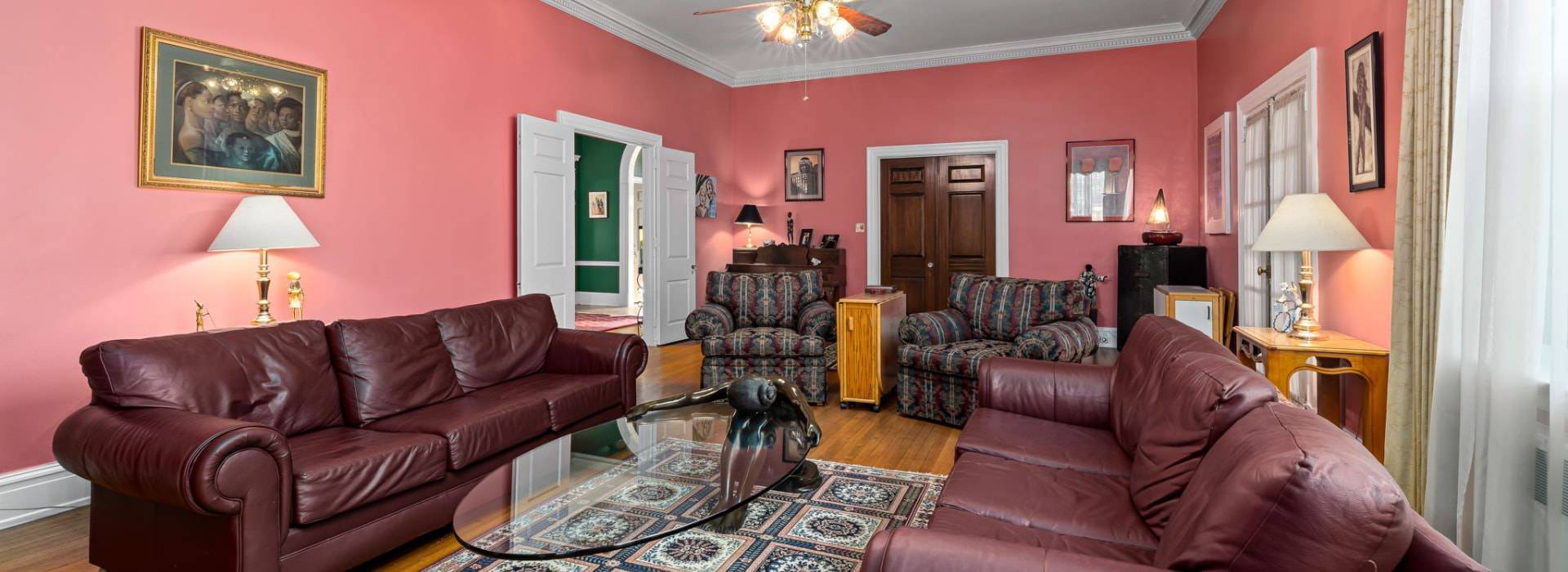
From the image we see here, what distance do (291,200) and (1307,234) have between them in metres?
4.67

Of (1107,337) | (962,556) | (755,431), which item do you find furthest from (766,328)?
(1107,337)

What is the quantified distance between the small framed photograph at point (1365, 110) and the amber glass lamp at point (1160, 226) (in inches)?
108

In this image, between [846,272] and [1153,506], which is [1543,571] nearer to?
[1153,506]

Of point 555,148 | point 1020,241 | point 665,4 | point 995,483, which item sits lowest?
point 995,483

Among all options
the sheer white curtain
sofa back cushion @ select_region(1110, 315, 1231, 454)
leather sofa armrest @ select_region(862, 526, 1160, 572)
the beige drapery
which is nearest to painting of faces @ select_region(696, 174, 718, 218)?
sofa back cushion @ select_region(1110, 315, 1231, 454)

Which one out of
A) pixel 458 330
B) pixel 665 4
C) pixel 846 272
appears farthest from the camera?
pixel 846 272

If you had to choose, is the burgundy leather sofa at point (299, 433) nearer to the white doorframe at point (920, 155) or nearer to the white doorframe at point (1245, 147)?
the white doorframe at point (1245, 147)

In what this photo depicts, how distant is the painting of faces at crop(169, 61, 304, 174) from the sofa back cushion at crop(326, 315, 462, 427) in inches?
48.2

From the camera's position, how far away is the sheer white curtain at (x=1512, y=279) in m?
1.81

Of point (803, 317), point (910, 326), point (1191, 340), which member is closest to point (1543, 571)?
point (1191, 340)

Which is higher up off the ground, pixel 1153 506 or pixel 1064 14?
→ pixel 1064 14

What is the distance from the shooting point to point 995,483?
6.63 ft

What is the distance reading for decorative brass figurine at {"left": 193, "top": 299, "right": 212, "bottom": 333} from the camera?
329 centimetres

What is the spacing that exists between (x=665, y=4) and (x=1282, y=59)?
415cm
